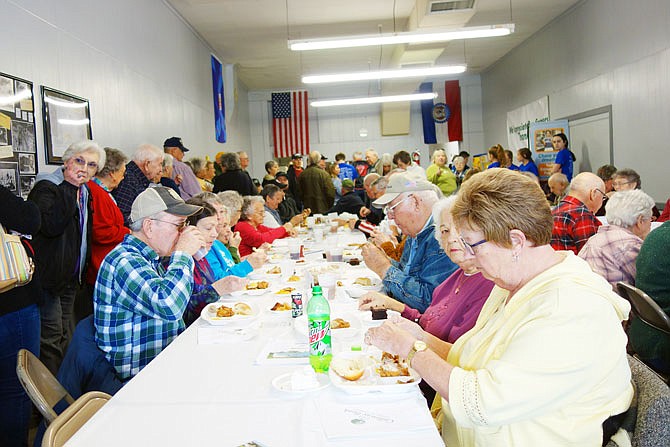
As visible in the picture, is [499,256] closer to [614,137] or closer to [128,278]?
[128,278]

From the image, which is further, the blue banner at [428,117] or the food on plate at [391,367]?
the blue banner at [428,117]

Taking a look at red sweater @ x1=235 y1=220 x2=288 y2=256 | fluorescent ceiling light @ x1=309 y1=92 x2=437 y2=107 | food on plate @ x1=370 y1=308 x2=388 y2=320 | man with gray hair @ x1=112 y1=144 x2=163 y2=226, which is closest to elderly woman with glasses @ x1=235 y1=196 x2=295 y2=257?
red sweater @ x1=235 y1=220 x2=288 y2=256

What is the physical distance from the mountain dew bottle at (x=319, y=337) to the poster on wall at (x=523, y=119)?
32.1ft

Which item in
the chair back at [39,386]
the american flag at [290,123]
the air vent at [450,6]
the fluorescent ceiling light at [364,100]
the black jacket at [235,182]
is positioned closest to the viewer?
the chair back at [39,386]

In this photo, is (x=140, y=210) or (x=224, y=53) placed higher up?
(x=224, y=53)

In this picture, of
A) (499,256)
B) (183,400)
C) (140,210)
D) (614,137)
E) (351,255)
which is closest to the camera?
(499,256)

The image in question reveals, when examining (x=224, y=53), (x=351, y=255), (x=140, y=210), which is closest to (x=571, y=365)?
(x=140, y=210)

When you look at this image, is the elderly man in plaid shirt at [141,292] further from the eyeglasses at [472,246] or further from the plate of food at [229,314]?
the eyeglasses at [472,246]

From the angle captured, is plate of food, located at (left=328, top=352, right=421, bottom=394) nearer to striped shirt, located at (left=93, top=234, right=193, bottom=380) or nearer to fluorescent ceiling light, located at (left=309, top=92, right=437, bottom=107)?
striped shirt, located at (left=93, top=234, right=193, bottom=380)

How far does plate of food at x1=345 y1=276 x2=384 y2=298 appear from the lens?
2.91m

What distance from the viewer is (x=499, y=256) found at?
4.90ft

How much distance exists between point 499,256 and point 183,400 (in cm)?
103

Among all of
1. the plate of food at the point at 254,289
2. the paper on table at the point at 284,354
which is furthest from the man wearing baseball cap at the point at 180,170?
the paper on table at the point at 284,354

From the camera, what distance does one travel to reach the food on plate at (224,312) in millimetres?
2520
